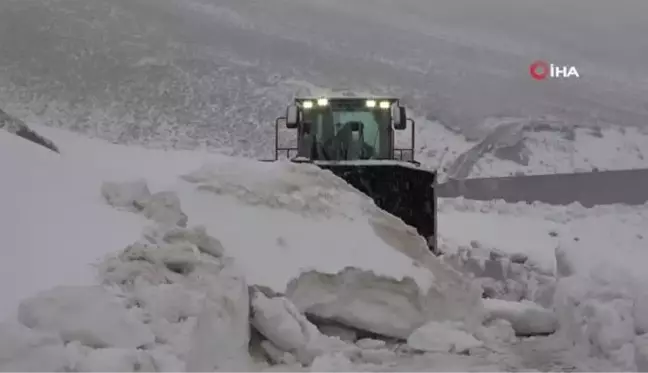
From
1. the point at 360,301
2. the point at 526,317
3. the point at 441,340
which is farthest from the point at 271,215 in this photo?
the point at 526,317

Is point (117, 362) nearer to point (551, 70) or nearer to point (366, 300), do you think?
point (366, 300)

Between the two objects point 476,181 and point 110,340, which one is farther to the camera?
point 476,181

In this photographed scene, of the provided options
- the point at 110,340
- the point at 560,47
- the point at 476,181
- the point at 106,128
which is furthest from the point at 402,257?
the point at 476,181

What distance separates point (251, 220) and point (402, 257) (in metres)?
0.78

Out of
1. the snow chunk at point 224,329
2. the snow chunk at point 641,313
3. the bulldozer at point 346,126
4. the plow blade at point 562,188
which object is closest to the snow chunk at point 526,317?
the snow chunk at point 641,313

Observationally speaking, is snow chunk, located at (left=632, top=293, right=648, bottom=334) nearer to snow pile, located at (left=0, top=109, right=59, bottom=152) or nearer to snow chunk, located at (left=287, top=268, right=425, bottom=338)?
snow chunk, located at (left=287, top=268, right=425, bottom=338)

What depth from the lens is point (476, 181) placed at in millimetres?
10867

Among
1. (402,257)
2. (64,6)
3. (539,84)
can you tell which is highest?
(64,6)

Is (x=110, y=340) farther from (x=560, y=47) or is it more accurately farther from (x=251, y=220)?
(x=560, y=47)

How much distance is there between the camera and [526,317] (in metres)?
3.79

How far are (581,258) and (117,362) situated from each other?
2.67 metres

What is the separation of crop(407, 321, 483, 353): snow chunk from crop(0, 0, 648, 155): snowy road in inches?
172

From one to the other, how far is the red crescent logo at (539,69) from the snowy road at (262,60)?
0.34 feet

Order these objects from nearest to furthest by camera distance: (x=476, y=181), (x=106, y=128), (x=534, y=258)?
1. (x=534, y=258)
2. (x=106, y=128)
3. (x=476, y=181)
